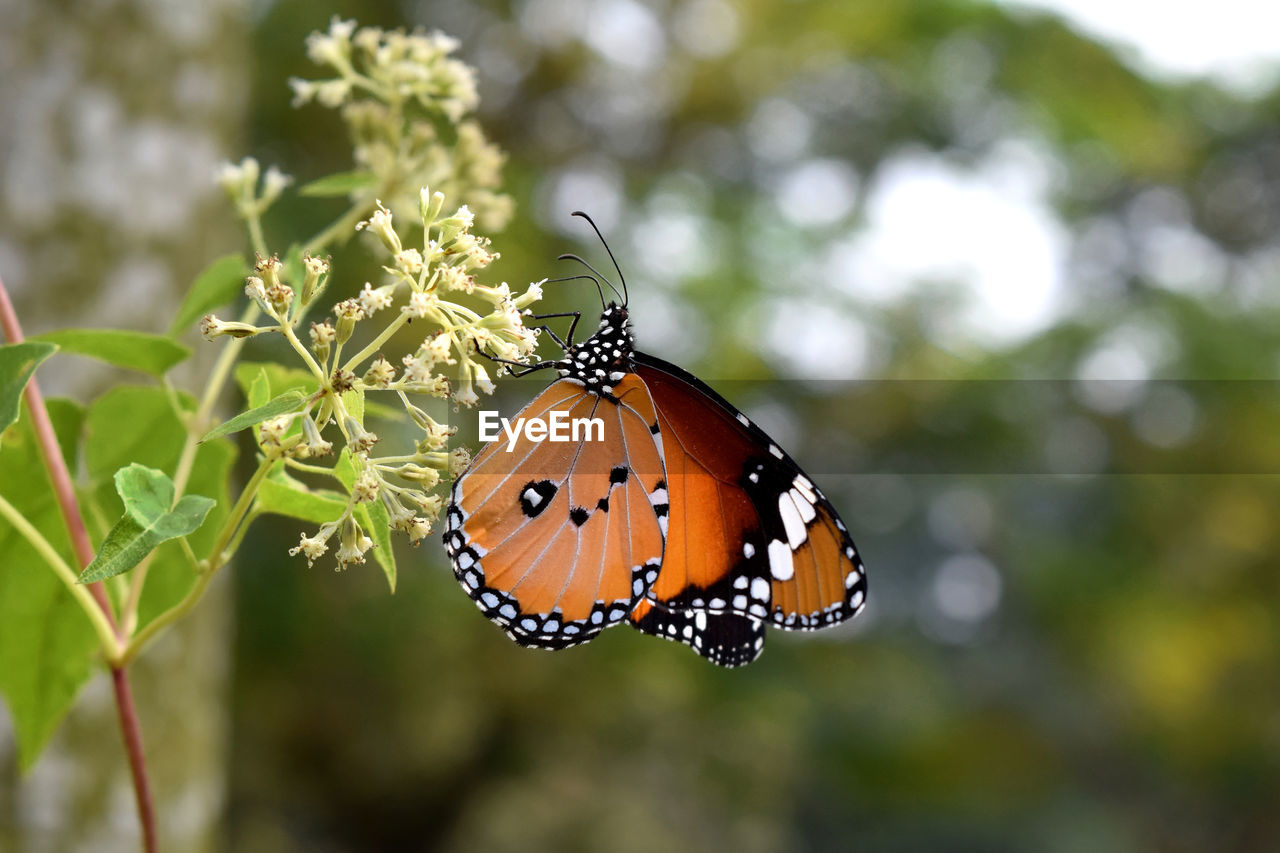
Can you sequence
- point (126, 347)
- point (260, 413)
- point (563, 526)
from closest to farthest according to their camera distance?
1. point (260, 413)
2. point (126, 347)
3. point (563, 526)

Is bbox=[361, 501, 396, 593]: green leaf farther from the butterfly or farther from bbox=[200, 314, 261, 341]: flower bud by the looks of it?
the butterfly

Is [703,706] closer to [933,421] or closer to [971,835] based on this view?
[933,421]

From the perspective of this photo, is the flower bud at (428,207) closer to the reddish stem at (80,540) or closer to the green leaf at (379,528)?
the green leaf at (379,528)

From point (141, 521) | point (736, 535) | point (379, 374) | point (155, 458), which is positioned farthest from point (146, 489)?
point (736, 535)

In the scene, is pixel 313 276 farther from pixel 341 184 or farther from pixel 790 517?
pixel 790 517

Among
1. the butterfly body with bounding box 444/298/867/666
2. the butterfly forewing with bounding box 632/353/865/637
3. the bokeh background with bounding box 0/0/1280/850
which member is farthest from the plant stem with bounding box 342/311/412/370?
the bokeh background with bounding box 0/0/1280/850

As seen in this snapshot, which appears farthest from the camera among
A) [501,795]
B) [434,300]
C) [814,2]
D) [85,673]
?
[814,2]

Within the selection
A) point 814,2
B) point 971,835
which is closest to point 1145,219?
point 814,2
